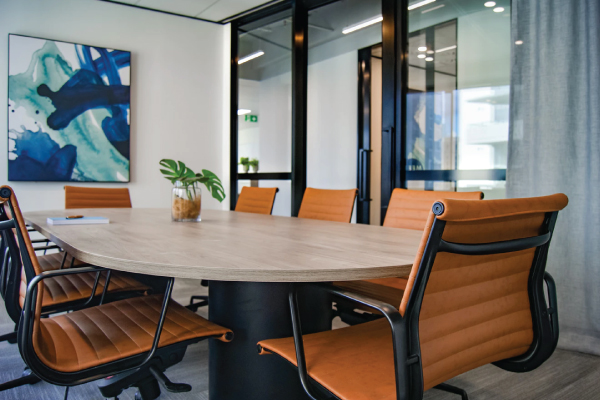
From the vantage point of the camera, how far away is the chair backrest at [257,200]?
3.59 metres

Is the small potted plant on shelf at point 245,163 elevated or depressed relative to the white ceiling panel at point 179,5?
depressed

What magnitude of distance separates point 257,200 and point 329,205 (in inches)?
35.8

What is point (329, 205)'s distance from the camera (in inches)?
121

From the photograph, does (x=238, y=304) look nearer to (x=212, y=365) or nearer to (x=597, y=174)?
(x=212, y=365)

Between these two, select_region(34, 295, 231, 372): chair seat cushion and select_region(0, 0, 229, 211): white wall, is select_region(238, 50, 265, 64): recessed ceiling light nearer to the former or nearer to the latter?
select_region(0, 0, 229, 211): white wall

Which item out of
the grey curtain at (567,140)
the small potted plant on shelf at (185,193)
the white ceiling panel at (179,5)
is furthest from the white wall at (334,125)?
the small potted plant on shelf at (185,193)

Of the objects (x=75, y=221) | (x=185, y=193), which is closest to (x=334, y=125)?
(x=185, y=193)

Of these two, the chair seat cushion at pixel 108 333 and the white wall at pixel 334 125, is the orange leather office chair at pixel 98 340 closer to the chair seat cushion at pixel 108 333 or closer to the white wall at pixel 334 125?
the chair seat cushion at pixel 108 333

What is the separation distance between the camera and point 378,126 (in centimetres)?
614

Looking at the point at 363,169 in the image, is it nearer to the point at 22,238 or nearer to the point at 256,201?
the point at 256,201

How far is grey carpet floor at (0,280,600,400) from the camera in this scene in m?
2.12

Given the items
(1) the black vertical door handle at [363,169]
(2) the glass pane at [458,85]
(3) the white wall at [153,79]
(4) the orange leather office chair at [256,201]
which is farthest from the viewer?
(3) the white wall at [153,79]

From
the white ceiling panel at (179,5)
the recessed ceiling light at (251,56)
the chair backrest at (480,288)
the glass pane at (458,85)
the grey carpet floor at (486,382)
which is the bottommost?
the grey carpet floor at (486,382)

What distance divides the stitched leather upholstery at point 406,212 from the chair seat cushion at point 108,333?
89 cm
